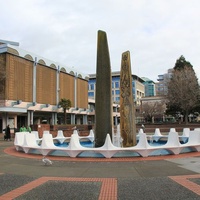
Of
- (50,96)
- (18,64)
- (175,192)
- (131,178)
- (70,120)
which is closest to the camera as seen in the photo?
(175,192)

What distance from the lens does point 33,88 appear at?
49.7 meters

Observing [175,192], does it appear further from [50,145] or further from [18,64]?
[18,64]

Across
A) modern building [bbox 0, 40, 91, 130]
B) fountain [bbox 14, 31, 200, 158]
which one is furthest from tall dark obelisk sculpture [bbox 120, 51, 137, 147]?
modern building [bbox 0, 40, 91, 130]

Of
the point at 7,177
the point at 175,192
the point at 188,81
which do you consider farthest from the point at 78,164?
the point at 188,81

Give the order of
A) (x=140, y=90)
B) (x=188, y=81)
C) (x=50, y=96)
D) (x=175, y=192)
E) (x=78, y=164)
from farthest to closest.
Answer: (x=140, y=90) → (x=50, y=96) → (x=188, y=81) → (x=78, y=164) → (x=175, y=192)

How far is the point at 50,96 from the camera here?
55.5 meters

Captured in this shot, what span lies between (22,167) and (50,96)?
154ft

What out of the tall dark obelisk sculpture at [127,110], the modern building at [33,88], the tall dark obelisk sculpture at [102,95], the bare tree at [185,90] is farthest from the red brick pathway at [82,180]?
the bare tree at [185,90]

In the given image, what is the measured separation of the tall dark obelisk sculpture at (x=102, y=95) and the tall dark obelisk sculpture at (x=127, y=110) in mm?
1208

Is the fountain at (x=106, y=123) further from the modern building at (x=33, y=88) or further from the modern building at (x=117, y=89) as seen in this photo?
the modern building at (x=117, y=89)

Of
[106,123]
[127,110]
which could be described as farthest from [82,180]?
[127,110]

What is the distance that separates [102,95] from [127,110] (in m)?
1.92

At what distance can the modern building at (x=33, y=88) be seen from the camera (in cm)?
4303

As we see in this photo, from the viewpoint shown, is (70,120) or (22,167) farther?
(70,120)
